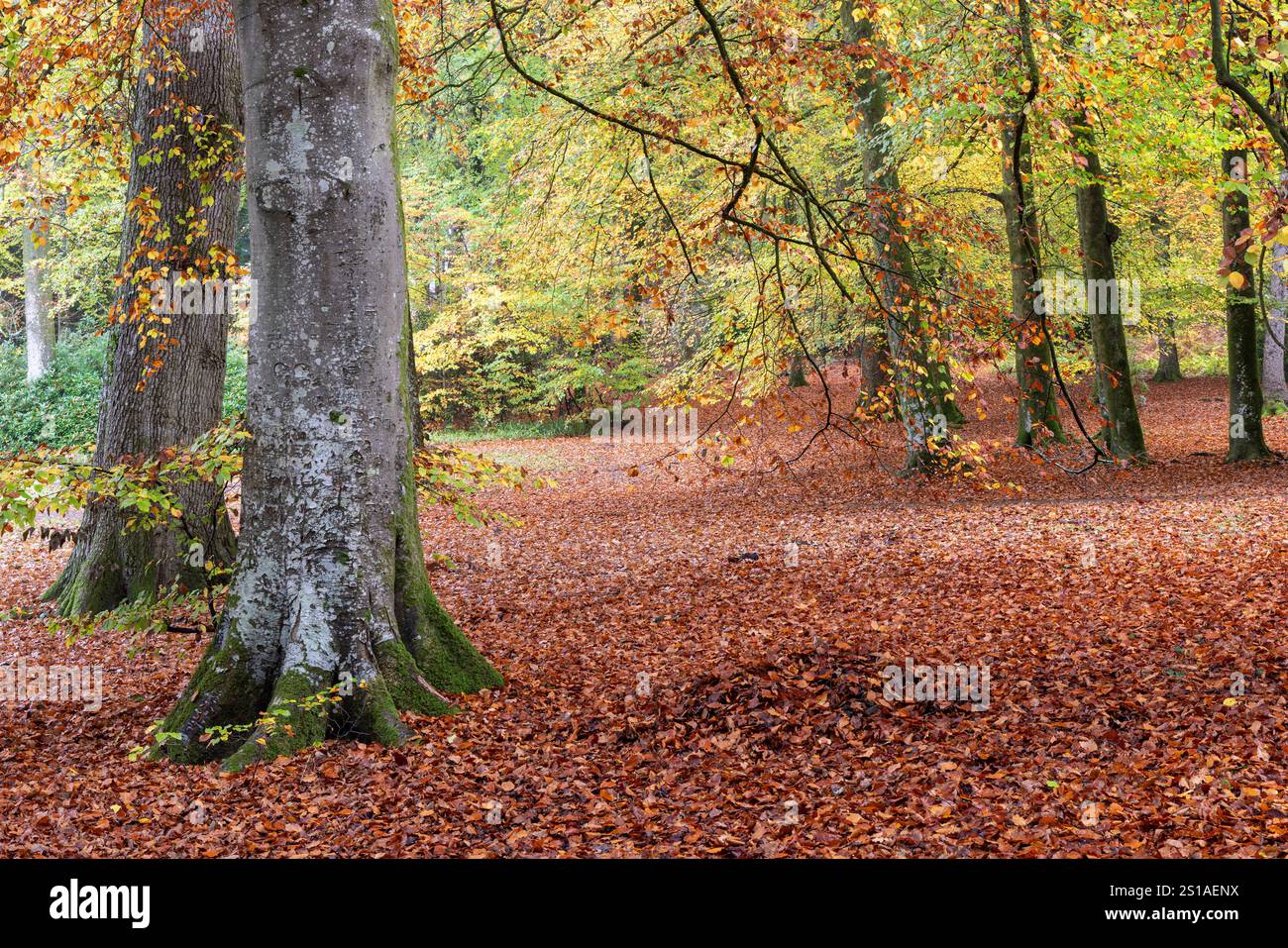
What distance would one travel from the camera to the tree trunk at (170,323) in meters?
7.62

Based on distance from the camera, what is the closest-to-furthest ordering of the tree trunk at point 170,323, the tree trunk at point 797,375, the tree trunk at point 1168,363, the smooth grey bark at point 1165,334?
the tree trunk at point 170,323 < the smooth grey bark at point 1165,334 < the tree trunk at point 797,375 < the tree trunk at point 1168,363

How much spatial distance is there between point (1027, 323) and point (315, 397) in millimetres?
3961

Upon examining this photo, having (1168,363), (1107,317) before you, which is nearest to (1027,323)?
(1107,317)

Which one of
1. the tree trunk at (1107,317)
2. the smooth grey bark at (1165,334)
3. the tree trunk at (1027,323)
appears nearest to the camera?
the tree trunk at (1027,323)

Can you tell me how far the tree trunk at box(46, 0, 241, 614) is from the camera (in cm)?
762

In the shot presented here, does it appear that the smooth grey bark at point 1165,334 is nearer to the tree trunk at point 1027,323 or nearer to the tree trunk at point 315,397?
the tree trunk at point 1027,323

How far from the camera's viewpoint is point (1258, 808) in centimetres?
365

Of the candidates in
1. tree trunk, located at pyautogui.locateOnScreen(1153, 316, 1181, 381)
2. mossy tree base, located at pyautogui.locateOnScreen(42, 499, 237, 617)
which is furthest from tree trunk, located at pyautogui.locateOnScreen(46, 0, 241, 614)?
tree trunk, located at pyautogui.locateOnScreen(1153, 316, 1181, 381)

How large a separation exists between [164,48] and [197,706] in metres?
5.29

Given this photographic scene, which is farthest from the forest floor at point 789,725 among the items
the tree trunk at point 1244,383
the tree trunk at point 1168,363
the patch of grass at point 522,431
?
the tree trunk at point 1168,363

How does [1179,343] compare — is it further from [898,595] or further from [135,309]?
[135,309]

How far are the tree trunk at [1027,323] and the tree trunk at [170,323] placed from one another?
5.84 m

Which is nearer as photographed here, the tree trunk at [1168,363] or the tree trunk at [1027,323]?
the tree trunk at [1027,323]

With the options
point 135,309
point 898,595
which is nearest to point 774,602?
point 898,595
